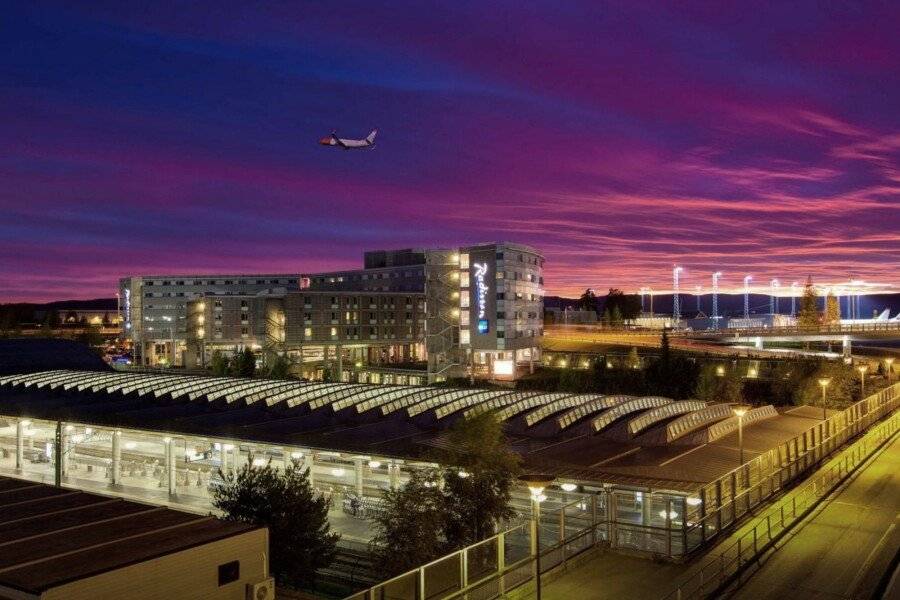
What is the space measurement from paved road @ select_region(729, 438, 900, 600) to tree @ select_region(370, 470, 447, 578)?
6389 mm

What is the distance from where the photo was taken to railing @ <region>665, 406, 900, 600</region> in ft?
47.4

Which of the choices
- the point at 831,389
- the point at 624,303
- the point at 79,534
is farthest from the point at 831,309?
the point at 79,534

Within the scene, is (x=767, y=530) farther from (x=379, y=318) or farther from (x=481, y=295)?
A: (x=379, y=318)

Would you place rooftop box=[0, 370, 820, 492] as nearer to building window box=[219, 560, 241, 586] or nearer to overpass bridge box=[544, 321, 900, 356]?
building window box=[219, 560, 241, 586]

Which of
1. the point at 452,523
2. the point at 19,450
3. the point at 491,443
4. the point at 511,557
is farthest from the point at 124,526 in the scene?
the point at 19,450

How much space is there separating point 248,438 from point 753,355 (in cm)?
5552

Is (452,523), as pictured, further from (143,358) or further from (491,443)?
(143,358)

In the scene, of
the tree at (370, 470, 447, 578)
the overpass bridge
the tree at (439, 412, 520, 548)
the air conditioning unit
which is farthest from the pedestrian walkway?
the overpass bridge

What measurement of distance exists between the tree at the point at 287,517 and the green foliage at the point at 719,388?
122ft

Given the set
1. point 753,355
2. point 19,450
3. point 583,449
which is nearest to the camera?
point 583,449

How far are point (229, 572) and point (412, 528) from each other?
513 centimetres

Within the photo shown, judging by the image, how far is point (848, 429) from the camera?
3142 centimetres

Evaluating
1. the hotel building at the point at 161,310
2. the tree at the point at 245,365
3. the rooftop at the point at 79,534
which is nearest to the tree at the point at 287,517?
the rooftop at the point at 79,534

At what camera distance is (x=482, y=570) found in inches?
611
